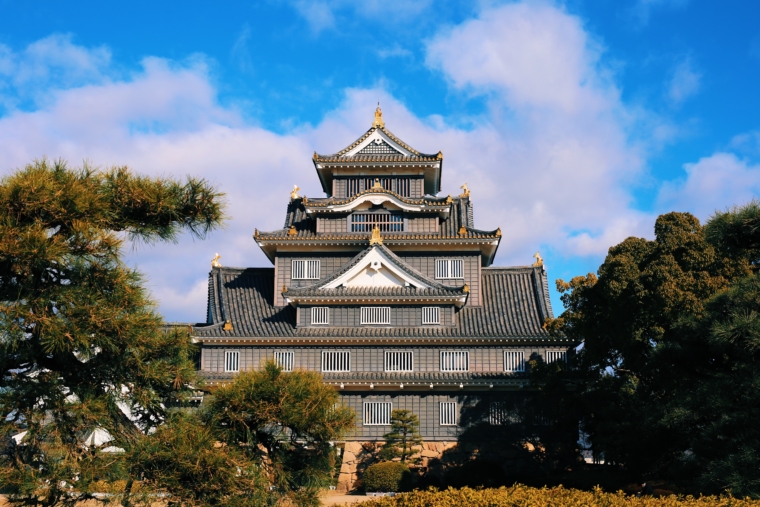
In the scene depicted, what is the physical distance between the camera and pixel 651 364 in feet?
68.9

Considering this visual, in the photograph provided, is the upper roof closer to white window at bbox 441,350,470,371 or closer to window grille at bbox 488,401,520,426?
white window at bbox 441,350,470,371

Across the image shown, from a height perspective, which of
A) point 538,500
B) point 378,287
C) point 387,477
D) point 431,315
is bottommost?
point 387,477

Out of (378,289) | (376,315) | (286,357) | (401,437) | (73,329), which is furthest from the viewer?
(376,315)

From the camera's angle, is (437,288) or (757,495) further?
(437,288)

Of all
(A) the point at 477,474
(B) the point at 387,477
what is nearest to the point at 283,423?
(B) the point at 387,477

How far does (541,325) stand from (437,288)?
4.56 metres

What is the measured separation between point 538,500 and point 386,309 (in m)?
Answer: 19.3

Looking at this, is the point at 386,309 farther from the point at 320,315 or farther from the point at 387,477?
the point at 387,477

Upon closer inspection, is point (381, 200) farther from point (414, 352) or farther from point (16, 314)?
point (16, 314)

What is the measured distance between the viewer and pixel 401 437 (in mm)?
28156

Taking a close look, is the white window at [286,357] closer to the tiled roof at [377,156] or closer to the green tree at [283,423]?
the tiled roof at [377,156]

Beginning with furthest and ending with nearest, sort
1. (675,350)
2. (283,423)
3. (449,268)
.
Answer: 1. (449,268)
2. (675,350)
3. (283,423)

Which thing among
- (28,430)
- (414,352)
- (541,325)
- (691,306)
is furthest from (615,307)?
(28,430)

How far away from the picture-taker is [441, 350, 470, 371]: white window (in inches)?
1195
